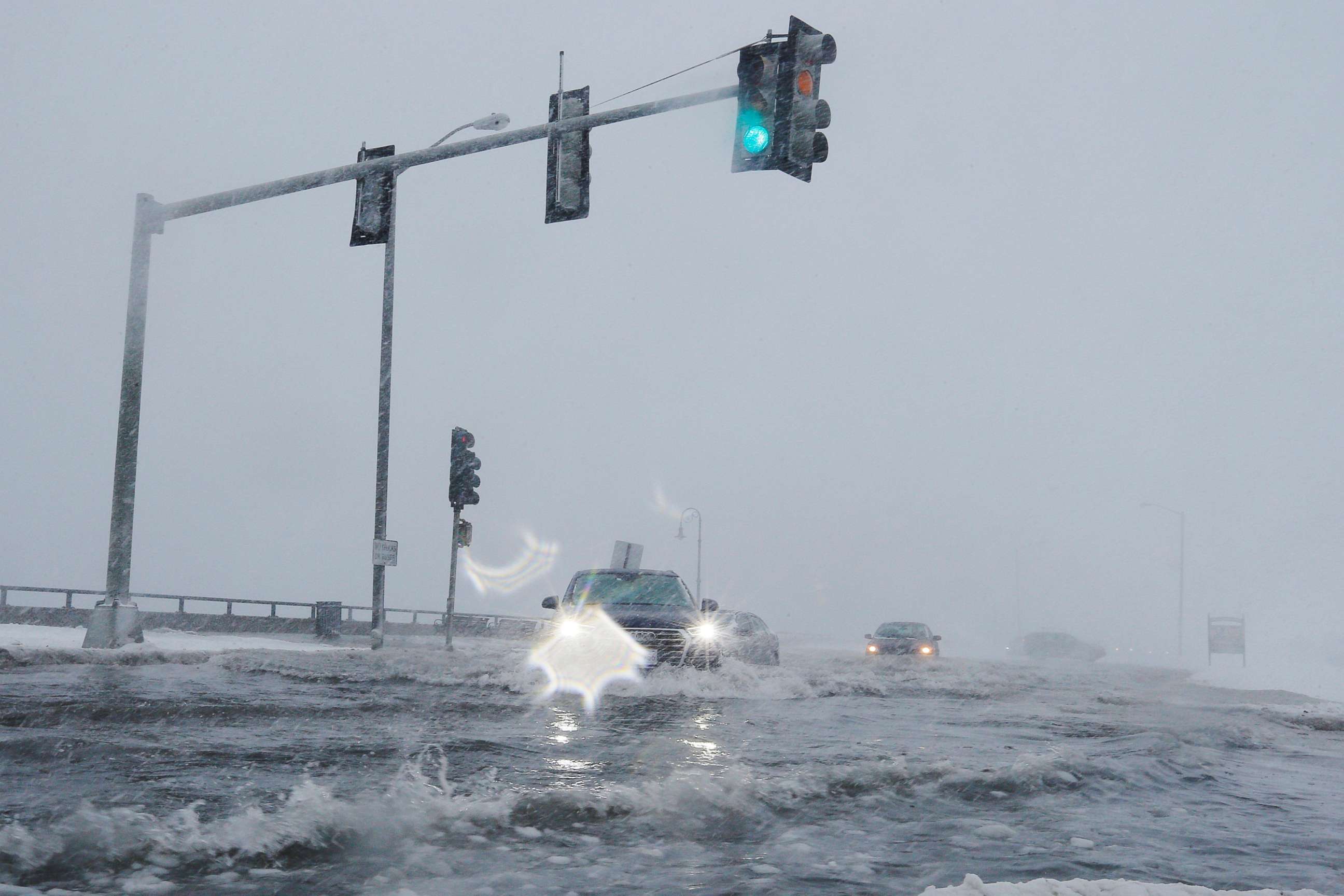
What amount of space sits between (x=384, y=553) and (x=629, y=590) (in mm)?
7670

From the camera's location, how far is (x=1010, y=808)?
Result: 5.50 meters

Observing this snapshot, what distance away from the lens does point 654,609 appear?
1369 cm

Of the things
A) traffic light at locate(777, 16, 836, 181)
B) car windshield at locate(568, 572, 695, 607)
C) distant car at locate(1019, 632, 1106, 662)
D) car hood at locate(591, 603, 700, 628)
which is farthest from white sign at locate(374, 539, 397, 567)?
distant car at locate(1019, 632, 1106, 662)

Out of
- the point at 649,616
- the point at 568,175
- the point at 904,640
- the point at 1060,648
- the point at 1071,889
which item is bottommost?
the point at 1060,648

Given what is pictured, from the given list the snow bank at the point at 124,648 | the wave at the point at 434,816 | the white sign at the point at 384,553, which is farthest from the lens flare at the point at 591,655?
the white sign at the point at 384,553

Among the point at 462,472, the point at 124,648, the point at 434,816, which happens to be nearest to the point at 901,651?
the point at 462,472

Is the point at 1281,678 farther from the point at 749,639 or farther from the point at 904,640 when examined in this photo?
the point at 749,639

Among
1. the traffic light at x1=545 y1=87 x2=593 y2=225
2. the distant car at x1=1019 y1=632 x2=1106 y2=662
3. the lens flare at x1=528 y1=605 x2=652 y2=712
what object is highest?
the traffic light at x1=545 y1=87 x2=593 y2=225

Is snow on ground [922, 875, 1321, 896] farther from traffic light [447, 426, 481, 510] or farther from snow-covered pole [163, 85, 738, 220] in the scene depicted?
traffic light [447, 426, 481, 510]

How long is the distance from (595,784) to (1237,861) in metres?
2.95

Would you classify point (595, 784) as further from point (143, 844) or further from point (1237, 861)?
point (1237, 861)

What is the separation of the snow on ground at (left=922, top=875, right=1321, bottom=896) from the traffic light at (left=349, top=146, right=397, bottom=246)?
980 cm

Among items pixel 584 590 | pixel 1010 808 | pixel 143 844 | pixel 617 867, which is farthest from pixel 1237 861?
pixel 584 590

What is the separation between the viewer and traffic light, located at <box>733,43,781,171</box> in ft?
30.3
